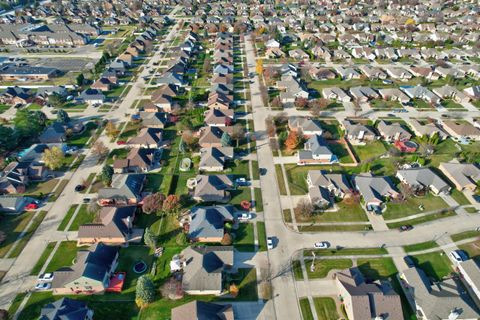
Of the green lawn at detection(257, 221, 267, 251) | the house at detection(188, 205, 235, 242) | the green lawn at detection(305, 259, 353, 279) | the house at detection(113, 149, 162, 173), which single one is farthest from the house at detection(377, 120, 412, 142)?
the house at detection(113, 149, 162, 173)

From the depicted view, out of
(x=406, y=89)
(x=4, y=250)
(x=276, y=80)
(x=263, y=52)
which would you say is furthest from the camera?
(x=263, y=52)

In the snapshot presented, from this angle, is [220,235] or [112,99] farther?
[112,99]

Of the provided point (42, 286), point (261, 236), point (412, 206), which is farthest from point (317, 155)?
point (42, 286)

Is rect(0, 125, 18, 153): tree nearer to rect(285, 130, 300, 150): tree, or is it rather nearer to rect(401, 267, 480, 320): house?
rect(285, 130, 300, 150): tree

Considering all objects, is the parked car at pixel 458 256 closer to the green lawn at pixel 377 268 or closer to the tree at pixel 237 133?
the green lawn at pixel 377 268

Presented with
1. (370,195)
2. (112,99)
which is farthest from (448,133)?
(112,99)

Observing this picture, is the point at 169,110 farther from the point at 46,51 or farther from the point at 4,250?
the point at 46,51

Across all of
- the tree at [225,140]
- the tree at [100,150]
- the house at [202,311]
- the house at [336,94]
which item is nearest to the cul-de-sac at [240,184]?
the house at [202,311]
